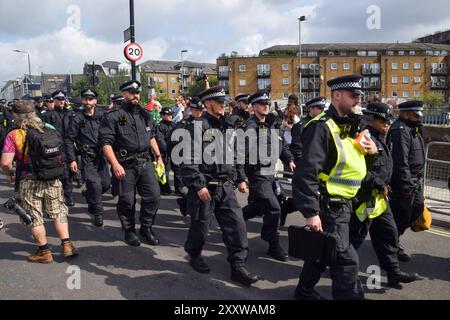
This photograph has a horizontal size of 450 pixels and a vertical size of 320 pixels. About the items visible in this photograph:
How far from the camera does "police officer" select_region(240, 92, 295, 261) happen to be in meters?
4.78

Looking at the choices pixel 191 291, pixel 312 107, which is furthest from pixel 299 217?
pixel 191 291

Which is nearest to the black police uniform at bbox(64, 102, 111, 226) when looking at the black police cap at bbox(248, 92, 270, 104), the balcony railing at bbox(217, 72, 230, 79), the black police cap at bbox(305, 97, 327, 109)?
the black police cap at bbox(248, 92, 270, 104)

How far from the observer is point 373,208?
3746 millimetres

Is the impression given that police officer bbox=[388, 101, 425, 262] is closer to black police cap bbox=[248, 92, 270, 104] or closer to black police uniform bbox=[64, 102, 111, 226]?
black police cap bbox=[248, 92, 270, 104]

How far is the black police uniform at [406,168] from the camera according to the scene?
432cm

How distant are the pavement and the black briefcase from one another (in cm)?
85

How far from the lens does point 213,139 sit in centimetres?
413

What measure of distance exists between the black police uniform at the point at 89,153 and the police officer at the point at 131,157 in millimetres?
1344

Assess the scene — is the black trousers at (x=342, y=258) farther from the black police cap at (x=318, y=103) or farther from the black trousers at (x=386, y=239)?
the black police cap at (x=318, y=103)

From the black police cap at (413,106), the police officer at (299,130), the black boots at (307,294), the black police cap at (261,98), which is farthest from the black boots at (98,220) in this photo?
the black police cap at (413,106)

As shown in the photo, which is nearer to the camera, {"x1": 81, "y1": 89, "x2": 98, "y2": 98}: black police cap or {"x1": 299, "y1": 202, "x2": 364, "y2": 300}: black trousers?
{"x1": 299, "y1": 202, "x2": 364, "y2": 300}: black trousers


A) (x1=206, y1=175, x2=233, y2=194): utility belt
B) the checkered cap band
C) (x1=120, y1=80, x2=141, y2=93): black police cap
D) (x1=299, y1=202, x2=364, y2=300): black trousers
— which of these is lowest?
(x1=299, y1=202, x2=364, y2=300): black trousers

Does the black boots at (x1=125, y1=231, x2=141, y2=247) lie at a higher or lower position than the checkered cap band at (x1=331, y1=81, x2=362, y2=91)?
lower
